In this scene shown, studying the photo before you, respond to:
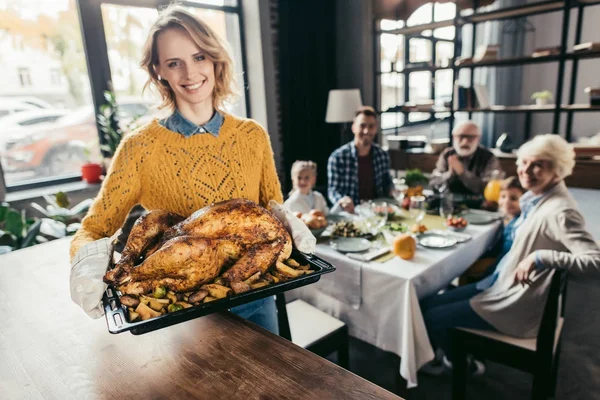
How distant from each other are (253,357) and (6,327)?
22.9 inches

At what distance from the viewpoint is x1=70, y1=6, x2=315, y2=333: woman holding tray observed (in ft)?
3.37

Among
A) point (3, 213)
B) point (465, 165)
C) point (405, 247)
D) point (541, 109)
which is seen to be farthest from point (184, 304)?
point (541, 109)

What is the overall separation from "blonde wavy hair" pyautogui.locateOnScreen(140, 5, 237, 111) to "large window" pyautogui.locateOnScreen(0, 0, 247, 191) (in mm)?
2001

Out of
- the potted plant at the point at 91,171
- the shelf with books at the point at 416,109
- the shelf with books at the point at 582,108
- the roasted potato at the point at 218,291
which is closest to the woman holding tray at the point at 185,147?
the roasted potato at the point at 218,291

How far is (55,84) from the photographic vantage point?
321 cm

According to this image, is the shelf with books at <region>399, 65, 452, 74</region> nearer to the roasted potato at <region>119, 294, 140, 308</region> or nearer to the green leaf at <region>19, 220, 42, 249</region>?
the green leaf at <region>19, 220, 42, 249</region>

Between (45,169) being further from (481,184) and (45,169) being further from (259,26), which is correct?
(481,184)

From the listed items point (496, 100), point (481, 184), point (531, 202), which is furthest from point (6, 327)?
point (496, 100)

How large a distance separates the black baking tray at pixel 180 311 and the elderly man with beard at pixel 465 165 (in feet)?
7.19

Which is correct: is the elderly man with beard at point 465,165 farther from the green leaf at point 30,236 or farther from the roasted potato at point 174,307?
the green leaf at point 30,236

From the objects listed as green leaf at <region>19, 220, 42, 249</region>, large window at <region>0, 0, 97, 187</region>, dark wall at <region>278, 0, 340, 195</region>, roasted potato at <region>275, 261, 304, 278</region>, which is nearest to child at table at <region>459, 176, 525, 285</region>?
roasted potato at <region>275, 261, 304, 278</region>

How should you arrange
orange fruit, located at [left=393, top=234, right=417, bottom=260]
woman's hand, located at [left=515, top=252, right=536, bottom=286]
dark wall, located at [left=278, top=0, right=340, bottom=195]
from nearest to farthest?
1. woman's hand, located at [left=515, top=252, right=536, bottom=286]
2. orange fruit, located at [left=393, top=234, right=417, bottom=260]
3. dark wall, located at [left=278, top=0, right=340, bottom=195]

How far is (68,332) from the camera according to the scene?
0.87 m

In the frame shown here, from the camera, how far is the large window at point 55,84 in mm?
3016
